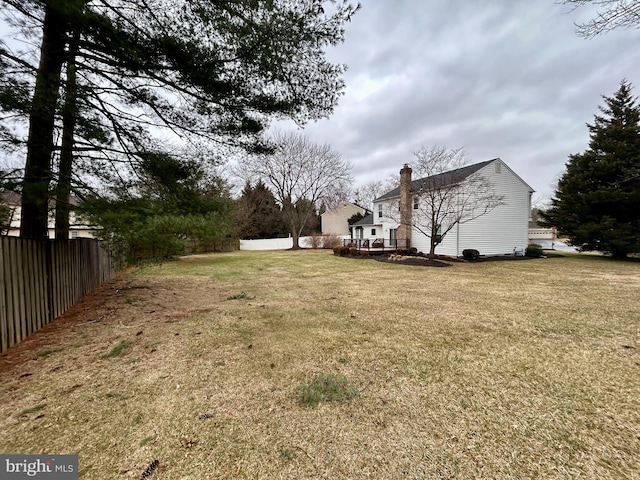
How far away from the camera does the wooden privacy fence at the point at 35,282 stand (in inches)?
133

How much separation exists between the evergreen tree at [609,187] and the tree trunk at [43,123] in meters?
21.7

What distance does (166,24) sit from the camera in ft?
14.0

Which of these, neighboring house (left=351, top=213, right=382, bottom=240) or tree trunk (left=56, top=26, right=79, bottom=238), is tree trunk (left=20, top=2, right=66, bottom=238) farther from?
neighboring house (left=351, top=213, right=382, bottom=240)

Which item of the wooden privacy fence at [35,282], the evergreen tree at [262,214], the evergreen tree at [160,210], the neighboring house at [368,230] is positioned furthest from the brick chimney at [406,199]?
the evergreen tree at [262,214]

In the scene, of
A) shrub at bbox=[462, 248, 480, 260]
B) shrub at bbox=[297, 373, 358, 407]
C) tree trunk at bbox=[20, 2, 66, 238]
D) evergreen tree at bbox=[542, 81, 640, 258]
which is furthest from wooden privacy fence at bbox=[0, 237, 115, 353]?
evergreen tree at bbox=[542, 81, 640, 258]

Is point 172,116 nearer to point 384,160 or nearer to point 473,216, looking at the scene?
point 473,216

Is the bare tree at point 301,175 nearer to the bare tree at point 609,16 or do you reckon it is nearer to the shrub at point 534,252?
the shrub at point 534,252

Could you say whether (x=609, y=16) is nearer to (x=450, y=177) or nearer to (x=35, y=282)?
(x=35, y=282)

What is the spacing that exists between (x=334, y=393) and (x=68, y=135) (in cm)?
554

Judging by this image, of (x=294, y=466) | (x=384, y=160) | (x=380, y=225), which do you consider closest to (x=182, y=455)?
(x=294, y=466)

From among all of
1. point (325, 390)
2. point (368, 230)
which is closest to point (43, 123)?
point (325, 390)

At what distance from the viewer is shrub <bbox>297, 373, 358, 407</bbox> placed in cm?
245

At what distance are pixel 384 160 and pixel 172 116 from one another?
3216 cm

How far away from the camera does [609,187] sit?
14.5 metres
